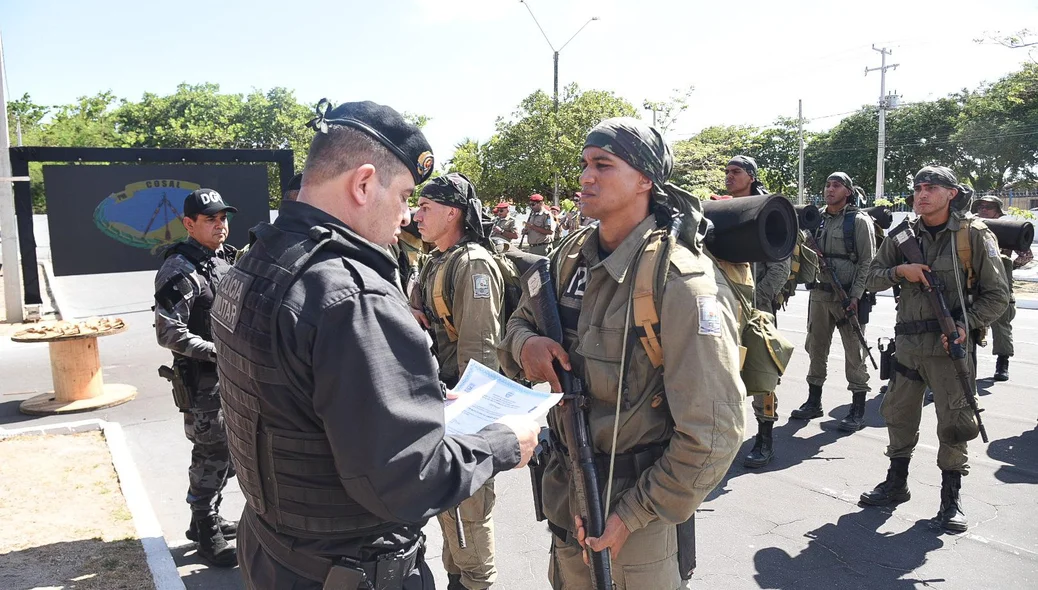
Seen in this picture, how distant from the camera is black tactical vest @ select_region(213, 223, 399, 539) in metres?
1.70

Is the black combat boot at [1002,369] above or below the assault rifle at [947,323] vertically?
below

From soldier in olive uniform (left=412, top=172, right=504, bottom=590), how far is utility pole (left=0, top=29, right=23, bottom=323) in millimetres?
10370

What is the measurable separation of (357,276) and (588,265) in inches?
44.7

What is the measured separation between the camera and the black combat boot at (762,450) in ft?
18.5

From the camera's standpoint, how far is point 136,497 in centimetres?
479

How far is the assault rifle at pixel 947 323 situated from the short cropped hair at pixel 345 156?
420 cm

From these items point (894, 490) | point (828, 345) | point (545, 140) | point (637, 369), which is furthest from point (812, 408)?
point (545, 140)

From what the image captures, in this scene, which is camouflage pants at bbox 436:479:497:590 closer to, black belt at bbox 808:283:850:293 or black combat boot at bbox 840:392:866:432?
black combat boot at bbox 840:392:866:432

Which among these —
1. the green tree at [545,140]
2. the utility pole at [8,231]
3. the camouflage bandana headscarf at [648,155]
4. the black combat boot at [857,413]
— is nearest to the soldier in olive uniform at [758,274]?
the black combat boot at [857,413]

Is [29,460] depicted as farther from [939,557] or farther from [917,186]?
[917,186]

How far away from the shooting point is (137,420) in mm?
6922

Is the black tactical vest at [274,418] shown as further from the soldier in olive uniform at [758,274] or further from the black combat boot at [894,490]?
the soldier in olive uniform at [758,274]

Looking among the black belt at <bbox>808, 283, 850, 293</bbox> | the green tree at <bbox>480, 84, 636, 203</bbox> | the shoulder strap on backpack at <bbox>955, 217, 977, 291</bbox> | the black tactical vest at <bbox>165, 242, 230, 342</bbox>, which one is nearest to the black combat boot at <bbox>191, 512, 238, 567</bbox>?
the black tactical vest at <bbox>165, 242, 230, 342</bbox>

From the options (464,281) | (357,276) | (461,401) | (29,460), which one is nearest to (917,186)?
(464,281)
